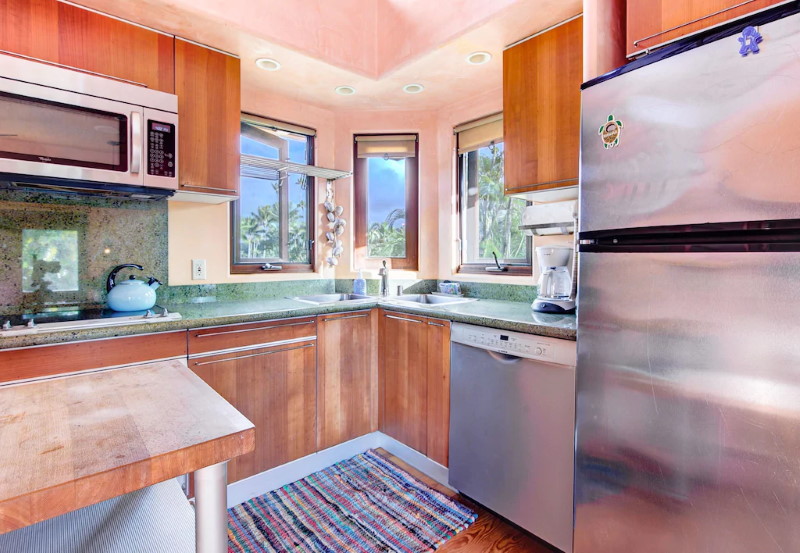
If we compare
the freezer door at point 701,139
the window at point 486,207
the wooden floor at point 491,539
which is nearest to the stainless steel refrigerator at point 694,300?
the freezer door at point 701,139

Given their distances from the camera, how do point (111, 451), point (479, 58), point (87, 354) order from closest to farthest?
point (111, 451) → point (87, 354) → point (479, 58)

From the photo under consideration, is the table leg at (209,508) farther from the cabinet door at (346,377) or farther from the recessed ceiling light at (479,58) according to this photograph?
the recessed ceiling light at (479,58)

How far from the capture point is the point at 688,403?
42.4 inches

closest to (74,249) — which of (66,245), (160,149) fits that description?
(66,245)

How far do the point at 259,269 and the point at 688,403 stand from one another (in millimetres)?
2393

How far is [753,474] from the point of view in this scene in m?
0.98

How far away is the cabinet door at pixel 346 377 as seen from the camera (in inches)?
89.7

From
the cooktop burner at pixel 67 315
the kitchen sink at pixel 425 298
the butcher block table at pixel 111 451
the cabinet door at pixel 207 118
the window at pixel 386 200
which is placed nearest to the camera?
the butcher block table at pixel 111 451

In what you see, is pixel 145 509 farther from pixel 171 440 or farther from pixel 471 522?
pixel 471 522

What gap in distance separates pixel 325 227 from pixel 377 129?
2.78 feet

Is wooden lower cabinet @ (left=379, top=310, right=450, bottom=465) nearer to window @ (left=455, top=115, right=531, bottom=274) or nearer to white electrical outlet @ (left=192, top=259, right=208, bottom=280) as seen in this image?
window @ (left=455, top=115, right=531, bottom=274)

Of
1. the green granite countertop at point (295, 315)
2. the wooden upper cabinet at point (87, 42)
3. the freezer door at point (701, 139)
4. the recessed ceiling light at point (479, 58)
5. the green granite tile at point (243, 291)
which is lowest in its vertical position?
the green granite countertop at point (295, 315)

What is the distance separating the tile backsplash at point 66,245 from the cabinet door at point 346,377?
3.44 feet

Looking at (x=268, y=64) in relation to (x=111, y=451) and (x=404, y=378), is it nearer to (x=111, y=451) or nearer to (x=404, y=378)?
(x=404, y=378)
